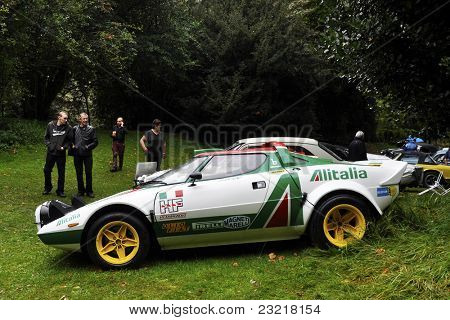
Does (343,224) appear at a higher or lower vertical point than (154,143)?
lower

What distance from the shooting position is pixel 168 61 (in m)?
19.4

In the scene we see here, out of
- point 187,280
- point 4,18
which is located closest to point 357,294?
point 187,280

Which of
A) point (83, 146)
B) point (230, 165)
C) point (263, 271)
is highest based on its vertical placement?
point (83, 146)

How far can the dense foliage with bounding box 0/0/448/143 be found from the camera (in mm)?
15656

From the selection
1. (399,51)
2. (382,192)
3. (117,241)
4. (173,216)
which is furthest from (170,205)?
(399,51)

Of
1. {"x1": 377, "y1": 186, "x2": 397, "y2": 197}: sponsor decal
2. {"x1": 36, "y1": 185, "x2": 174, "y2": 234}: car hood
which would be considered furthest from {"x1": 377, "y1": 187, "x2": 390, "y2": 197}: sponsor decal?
{"x1": 36, "y1": 185, "x2": 174, "y2": 234}: car hood

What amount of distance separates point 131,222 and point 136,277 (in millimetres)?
640

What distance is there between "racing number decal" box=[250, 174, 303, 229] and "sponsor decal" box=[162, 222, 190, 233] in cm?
80

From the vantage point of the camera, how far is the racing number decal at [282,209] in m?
5.24

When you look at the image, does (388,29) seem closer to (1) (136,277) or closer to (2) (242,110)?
(1) (136,277)

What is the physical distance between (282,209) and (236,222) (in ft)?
1.92

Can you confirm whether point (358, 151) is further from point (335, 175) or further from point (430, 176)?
point (335, 175)

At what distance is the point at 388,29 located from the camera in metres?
6.57

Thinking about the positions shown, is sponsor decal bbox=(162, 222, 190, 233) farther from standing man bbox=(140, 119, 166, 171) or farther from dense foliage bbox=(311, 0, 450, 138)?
standing man bbox=(140, 119, 166, 171)
